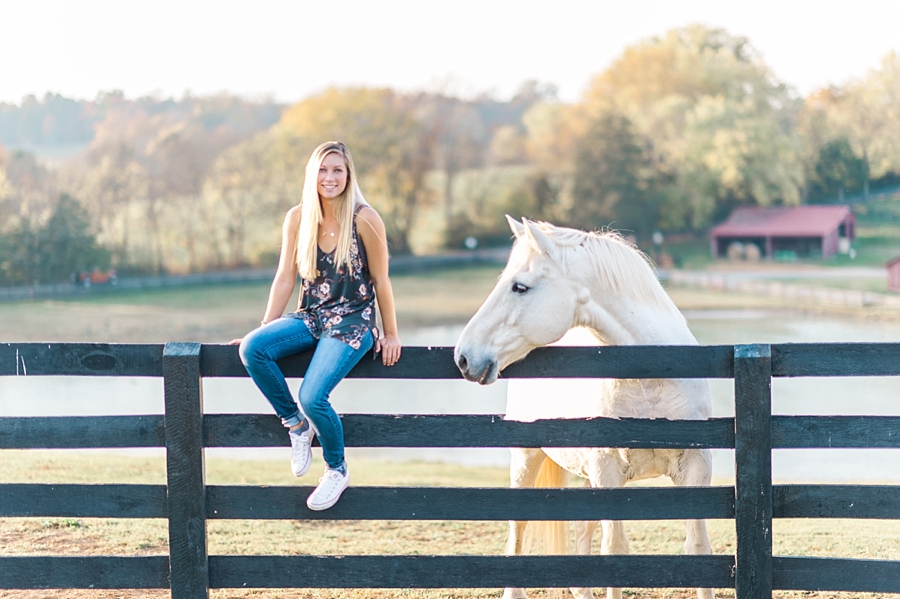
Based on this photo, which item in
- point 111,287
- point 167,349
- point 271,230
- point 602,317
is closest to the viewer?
point 167,349

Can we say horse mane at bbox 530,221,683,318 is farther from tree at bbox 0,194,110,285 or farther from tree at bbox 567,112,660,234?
Answer: tree at bbox 567,112,660,234

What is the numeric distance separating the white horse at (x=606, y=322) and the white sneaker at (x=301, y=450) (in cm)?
76

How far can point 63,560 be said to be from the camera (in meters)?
3.66

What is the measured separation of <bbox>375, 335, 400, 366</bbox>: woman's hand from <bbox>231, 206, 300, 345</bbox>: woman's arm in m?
0.45

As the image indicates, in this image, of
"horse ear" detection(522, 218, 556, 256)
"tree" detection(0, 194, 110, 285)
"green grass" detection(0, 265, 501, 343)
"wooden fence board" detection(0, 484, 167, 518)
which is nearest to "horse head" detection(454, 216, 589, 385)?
"horse ear" detection(522, 218, 556, 256)

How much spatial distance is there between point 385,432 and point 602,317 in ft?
3.85

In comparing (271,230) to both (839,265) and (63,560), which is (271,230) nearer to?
Result: (839,265)

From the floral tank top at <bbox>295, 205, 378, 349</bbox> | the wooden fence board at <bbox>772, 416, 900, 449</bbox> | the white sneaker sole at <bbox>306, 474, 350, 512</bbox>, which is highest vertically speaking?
the floral tank top at <bbox>295, 205, 378, 349</bbox>

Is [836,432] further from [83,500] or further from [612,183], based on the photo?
[612,183]

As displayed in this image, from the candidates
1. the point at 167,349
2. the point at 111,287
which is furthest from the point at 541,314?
the point at 111,287

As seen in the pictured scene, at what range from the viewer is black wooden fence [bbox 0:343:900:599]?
3.55m

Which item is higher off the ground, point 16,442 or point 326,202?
point 326,202

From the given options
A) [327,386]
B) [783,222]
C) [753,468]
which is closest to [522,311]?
[327,386]

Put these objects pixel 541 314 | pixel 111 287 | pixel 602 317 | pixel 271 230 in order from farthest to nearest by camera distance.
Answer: pixel 271 230
pixel 111 287
pixel 602 317
pixel 541 314
